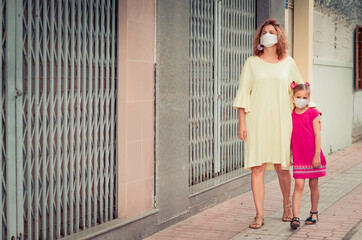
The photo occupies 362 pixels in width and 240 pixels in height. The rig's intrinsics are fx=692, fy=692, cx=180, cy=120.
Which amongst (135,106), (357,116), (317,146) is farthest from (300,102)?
(357,116)

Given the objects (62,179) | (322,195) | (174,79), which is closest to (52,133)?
(62,179)

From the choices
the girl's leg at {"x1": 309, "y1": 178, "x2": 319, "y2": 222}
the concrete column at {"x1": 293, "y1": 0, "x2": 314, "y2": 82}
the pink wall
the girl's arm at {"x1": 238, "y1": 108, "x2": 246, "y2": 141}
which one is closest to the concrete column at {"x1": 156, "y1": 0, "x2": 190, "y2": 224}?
the pink wall

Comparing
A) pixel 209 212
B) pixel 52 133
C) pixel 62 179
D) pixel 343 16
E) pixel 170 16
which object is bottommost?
pixel 209 212

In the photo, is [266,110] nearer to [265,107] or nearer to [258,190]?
[265,107]

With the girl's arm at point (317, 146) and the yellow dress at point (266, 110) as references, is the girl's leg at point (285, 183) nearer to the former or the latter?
the yellow dress at point (266, 110)

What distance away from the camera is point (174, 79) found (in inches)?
285

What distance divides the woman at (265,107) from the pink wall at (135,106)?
0.94 metres

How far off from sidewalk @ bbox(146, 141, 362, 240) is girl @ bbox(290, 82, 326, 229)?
11.7 inches

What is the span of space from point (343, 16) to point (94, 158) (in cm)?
1038

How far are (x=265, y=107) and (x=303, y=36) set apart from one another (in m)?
5.59

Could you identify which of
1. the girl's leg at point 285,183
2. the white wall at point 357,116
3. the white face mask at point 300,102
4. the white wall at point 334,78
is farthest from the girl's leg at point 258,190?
the white wall at point 357,116

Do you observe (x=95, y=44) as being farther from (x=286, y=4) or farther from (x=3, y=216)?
(x=286, y=4)

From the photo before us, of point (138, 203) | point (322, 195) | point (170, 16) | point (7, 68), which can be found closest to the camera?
point (7, 68)

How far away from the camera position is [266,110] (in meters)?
6.89
